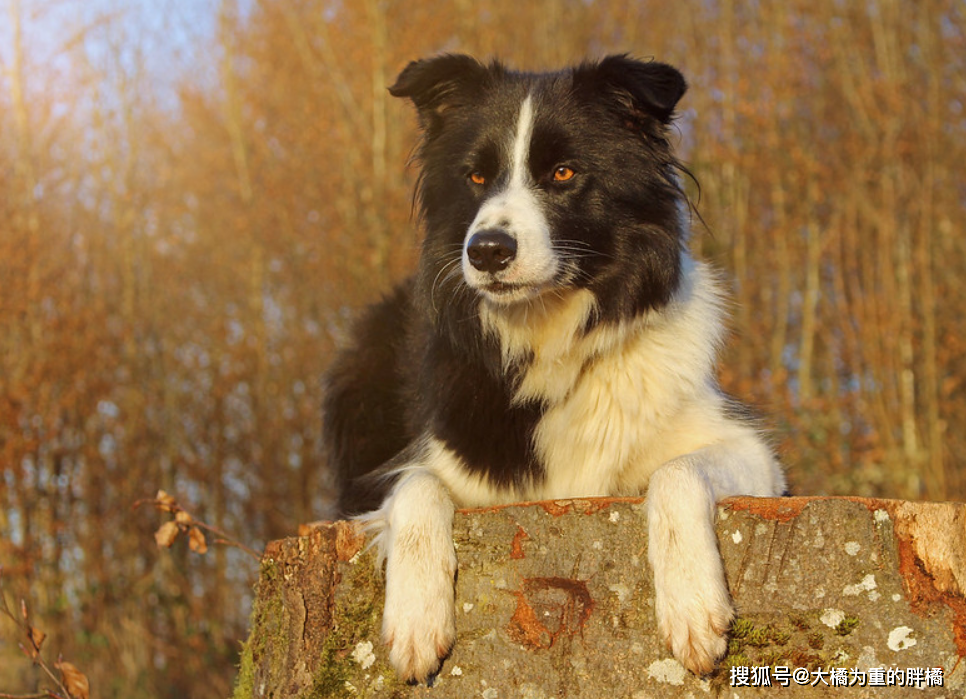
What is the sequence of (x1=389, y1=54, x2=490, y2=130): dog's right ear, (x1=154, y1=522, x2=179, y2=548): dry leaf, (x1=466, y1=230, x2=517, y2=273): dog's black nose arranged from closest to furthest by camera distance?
(x1=466, y1=230, x2=517, y2=273): dog's black nose
(x1=389, y1=54, x2=490, y2=130): dog's right ear
(x1=154, y1=522, x2=179, y2=548): dry leaf

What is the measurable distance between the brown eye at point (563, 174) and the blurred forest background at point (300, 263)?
16.6 ft

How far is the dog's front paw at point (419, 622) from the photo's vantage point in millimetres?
2750

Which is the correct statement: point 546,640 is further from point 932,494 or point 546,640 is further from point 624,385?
point 932,494

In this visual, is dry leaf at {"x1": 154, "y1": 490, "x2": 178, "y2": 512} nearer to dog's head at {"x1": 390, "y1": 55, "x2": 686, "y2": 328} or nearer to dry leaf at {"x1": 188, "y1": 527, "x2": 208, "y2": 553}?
dry leaf at {"x1": 188, "y1": 527, "x2": 208, "y2": 553}

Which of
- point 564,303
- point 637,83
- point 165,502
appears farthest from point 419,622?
point 637,83

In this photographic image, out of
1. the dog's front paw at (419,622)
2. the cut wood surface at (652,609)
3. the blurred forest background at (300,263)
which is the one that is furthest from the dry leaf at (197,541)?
the blurred forest background at (300,263)

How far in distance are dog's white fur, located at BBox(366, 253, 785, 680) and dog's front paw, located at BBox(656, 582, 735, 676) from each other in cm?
37

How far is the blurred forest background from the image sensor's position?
9266mm

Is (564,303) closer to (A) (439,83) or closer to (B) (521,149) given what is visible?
(B) (521,149)

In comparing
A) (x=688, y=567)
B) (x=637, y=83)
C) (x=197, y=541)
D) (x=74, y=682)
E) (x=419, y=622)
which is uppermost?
(x=637, y=83)

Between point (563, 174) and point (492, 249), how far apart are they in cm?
58

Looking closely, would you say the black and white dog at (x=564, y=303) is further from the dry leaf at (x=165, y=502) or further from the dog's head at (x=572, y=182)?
the dry leaf at (x=165, y=502)

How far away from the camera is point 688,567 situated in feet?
8.68

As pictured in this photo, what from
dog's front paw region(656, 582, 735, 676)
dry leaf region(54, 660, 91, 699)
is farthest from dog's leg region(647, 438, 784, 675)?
dry leaf region(54, 660, 91, 699)
